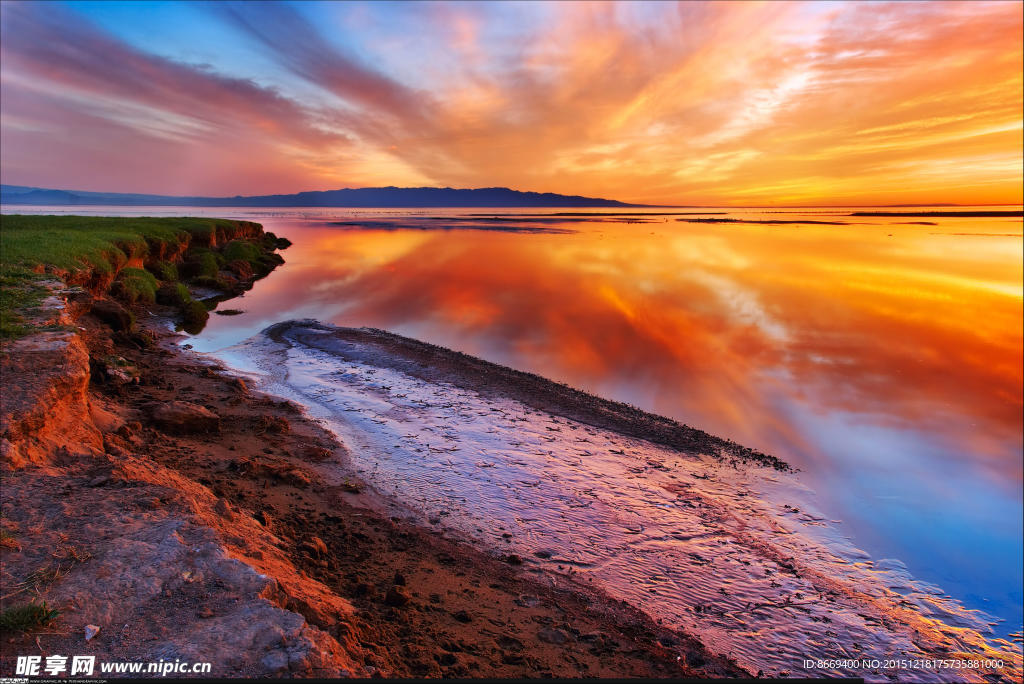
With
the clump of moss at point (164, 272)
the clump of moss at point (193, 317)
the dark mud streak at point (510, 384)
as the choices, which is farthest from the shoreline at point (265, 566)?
the clump of moss at point (164, 272)

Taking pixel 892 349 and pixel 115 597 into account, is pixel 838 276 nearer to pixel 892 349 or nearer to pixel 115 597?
pixel 892 349

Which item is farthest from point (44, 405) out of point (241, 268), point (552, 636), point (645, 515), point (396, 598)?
point (241, 268)

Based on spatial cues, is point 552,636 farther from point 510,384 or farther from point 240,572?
point 510,384

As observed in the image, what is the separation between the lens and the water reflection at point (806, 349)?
9711 millimetres

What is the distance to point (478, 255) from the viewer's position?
47.2 metres

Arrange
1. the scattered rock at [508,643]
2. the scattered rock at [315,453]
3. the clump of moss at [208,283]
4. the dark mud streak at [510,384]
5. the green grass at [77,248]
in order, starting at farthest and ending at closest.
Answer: the clump of moss at [208,283] → the green grass at [77,248] → the dark mud streak at [510,384] → the scattered rock at [315,453] → the scattered rock at [508,643]

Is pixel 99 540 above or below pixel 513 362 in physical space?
above

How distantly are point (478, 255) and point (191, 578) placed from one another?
144 feet

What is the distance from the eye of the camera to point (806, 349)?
18.8 metres

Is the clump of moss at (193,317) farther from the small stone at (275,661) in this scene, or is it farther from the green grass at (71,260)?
the small stone at (275,661)

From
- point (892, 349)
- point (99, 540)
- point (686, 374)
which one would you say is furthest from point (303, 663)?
point (892, 349)

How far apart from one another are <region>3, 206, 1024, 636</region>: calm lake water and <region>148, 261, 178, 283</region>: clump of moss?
3762 mm

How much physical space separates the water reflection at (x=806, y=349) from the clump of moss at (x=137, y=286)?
3090mm

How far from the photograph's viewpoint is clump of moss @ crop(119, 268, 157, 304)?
19355 millimetres
